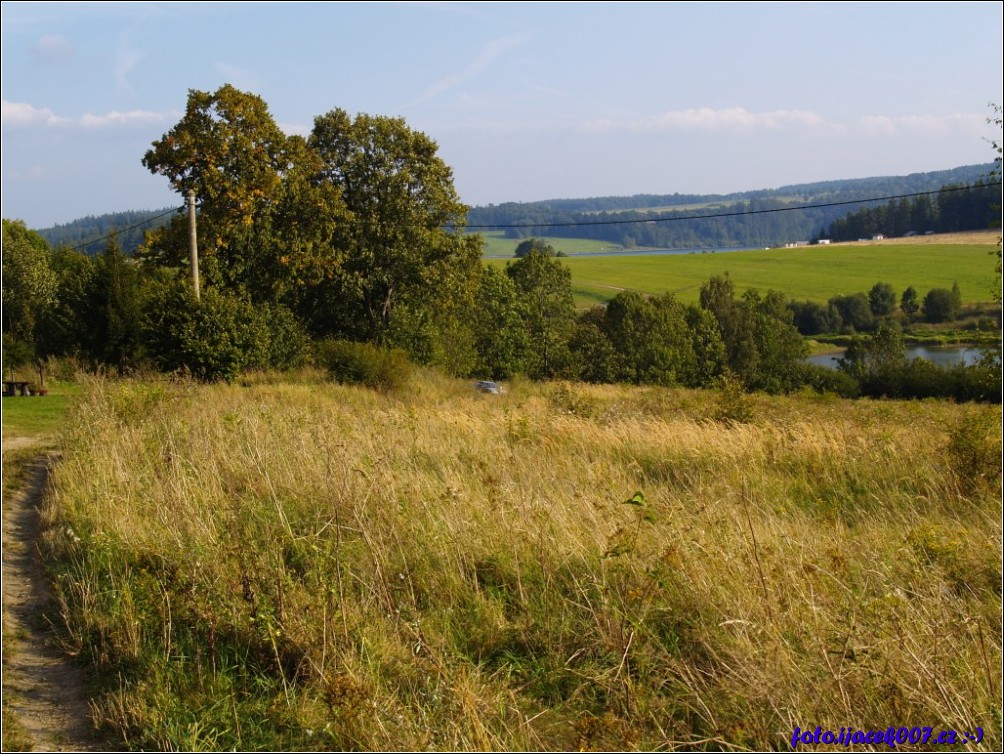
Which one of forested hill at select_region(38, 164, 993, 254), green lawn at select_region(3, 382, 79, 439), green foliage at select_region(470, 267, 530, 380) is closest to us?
green lawn at select_region(3, 382, 79, 439)

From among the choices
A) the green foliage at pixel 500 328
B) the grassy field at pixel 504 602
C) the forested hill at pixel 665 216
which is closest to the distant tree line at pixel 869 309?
the forested hill at pixel 665 216

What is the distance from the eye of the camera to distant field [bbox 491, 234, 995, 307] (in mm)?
85688

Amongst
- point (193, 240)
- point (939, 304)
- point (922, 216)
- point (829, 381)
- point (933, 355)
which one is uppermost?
point (922, 216)

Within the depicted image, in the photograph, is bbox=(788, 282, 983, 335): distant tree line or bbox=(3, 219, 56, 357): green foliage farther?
bbox=(788, 282, 983, 335): distant tree line

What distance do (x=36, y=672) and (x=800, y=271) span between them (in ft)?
347

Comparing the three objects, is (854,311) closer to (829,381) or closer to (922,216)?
(829,381)

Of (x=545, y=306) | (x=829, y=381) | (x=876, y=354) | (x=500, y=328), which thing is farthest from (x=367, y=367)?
(x=876, y=354)

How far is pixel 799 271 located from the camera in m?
102

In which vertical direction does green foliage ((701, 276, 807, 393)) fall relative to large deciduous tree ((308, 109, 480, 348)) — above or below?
below

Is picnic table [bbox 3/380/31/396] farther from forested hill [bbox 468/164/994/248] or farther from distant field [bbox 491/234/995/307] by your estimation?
forested hill [bbox 468/164/994/248]

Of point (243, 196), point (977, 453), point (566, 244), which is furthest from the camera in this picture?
point (566, 244)

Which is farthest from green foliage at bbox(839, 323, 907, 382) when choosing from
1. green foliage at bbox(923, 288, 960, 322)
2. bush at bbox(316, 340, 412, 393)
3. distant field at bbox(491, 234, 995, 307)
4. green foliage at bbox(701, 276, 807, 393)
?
bush at bbox(316, 340, 412, 393)

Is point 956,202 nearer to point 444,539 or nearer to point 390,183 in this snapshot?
point 390,183

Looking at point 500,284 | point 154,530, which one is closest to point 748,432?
point 154,530
